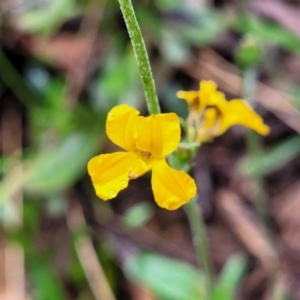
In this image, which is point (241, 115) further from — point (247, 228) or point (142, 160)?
point (247, 228)

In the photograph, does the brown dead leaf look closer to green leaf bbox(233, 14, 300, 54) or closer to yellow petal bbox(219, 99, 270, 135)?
green leaf bbox(233, 14, 300, 54)

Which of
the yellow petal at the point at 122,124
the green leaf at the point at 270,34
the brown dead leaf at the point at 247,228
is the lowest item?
the brown dead leaf at the point at 247,228

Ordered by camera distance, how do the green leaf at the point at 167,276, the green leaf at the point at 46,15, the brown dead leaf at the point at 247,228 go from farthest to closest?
1. the green leaf at the point at 46,15
2. the brown dead leaf at the point at 247,228
3. the green leaf at the point at 167,276

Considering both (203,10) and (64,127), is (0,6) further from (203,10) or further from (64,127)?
(203,10)

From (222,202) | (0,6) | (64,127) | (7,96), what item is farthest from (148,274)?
(0,6)

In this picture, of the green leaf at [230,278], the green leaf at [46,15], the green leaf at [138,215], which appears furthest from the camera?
the green leaf at [46,15]

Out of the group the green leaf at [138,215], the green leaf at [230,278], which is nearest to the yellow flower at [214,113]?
the green leaf at [230,278]

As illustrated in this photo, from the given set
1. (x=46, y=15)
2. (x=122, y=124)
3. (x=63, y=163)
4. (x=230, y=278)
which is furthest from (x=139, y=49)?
(x=46, y=15)

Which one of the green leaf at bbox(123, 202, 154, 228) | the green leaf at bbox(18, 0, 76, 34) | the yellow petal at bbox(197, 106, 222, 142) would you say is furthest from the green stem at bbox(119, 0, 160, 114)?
the green leaf at bbox(18, 0, 76, 34)

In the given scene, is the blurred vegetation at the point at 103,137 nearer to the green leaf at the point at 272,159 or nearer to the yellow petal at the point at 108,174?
the green leaf at the point at 272,159
